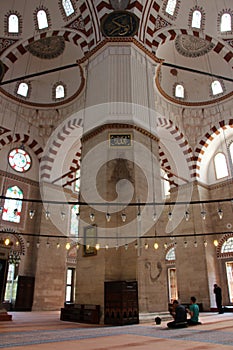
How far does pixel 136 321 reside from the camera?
5781mm

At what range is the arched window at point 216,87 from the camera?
41.4ft

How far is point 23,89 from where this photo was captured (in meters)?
12.9

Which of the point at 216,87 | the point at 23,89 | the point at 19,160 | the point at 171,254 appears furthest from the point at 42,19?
the point at 171,254

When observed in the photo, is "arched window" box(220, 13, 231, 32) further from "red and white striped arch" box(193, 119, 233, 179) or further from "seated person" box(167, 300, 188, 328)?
"seated person" box(167, 300, 188, 328)

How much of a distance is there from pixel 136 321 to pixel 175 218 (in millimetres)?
7589

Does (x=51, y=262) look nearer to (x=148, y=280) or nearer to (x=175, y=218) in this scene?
(x=175, y=218)

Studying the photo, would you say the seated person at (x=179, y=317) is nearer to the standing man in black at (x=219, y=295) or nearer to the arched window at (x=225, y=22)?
the standing man in black at (x=219, y=295)

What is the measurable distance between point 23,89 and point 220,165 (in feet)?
Answer: 30.5

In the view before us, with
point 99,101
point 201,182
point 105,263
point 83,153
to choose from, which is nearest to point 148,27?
point 99,101

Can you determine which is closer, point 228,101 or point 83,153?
point 83,153

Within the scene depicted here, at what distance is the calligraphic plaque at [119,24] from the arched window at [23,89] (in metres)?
5.34

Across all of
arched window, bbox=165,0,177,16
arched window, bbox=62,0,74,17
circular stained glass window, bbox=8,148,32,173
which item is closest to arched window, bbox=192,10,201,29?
arched window, bbox=165,0,177,16

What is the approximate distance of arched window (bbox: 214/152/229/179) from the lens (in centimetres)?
1275

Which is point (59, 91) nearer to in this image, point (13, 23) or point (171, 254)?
point (13, 23)
